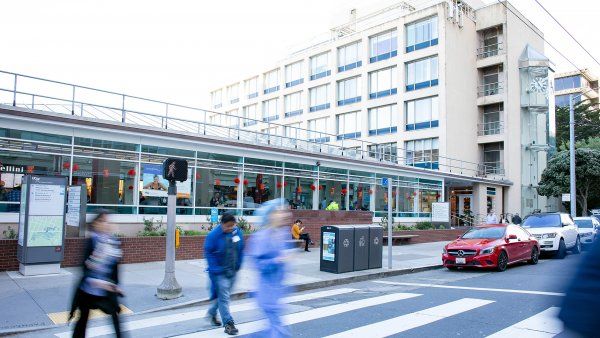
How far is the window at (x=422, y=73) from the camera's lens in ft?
134

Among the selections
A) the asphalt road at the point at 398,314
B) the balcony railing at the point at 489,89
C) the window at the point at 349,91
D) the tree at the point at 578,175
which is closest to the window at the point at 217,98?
the window at the point at 349,91

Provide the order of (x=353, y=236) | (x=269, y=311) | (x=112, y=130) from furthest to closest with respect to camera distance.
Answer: (x=112, y=130), (x=353, y=236), (x=269, y=311)

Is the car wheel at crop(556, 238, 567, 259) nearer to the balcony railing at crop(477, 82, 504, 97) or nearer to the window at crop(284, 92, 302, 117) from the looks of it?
the balcony railing at crop(477, 82, 504, 97)

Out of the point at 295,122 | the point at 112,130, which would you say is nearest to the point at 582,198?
the point at 295,122

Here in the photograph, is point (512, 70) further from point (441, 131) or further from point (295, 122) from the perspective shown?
point (295, 122)

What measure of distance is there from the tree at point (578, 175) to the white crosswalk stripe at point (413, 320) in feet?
113

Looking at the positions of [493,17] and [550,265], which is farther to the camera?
[493,17]

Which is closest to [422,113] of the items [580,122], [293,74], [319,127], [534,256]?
[319,127]

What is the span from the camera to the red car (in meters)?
14.1

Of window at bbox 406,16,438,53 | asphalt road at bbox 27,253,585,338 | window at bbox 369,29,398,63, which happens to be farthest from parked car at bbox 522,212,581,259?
window at bbox 369,29,398,63

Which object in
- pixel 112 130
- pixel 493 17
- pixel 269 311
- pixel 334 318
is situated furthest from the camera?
pixel 493 17

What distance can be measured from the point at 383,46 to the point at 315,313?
40.2m

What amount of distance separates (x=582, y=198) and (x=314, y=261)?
3544 centimetres

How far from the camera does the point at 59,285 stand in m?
10.7
